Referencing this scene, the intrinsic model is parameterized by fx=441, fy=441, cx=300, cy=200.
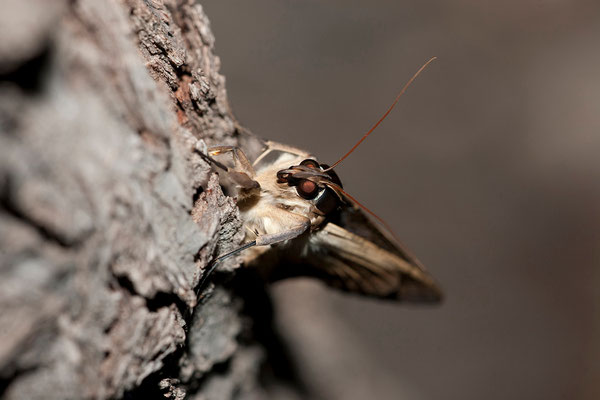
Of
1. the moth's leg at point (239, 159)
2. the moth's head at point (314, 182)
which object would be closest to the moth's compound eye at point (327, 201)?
the moth's head at point (314, 182)

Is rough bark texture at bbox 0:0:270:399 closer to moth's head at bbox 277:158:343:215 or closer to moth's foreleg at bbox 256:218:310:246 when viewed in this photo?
moth's foreleg at bbox 256:218:310:246

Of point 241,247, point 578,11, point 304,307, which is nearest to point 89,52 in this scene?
point 241,247

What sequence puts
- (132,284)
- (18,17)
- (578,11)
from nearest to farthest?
1. (18,17)
2. (132,284)
3. (578,11)

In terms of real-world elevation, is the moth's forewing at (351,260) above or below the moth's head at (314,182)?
below

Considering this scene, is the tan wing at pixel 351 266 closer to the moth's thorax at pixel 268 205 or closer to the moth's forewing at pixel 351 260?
the moth's forewing at pixel 351 260

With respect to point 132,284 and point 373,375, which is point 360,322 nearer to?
point 373,375

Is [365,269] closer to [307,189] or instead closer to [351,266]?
[351,266]

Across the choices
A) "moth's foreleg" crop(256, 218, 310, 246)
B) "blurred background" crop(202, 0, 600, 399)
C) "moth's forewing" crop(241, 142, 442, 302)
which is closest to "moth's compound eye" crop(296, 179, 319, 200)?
"moth's foreleg" crop(256, 218, 310, 246)
